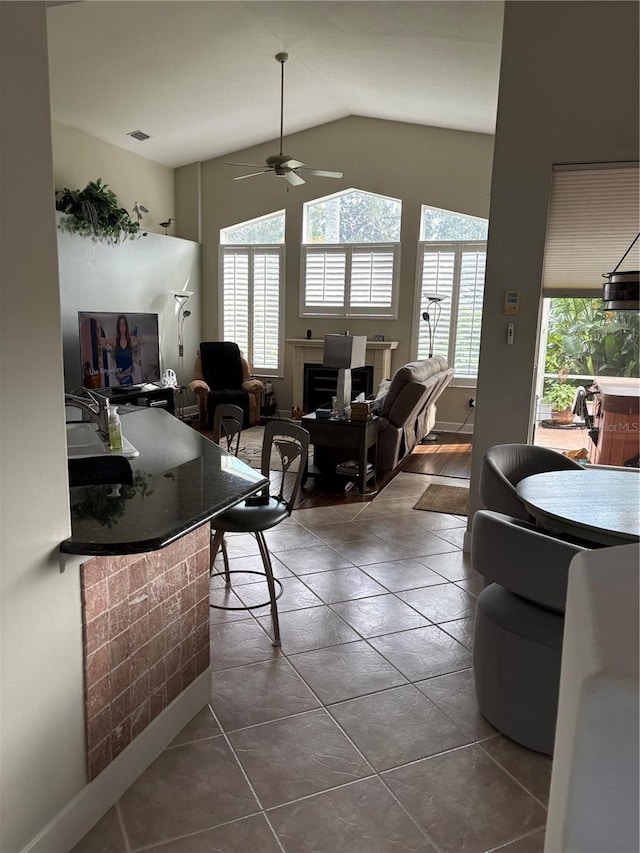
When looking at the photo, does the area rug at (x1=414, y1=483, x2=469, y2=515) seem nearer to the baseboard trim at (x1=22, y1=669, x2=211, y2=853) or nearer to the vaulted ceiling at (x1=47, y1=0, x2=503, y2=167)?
the baseboard trim at (x1=22, y1=669, x2=211, y2=853)

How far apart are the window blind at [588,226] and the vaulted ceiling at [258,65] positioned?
1.73 meters

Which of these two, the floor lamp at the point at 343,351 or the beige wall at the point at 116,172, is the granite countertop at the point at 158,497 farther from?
the beige wall at the point at 116,172

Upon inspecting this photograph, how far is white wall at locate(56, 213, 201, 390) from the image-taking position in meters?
6.40

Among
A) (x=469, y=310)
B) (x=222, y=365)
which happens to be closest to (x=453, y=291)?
(x=469, y=310)

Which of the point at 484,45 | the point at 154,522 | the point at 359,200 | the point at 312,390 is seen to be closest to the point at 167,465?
the point at 154,522

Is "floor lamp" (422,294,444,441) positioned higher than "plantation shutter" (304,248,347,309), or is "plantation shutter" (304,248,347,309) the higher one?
"plantation shutter" (304,248,347,309)

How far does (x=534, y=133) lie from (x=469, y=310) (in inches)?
176

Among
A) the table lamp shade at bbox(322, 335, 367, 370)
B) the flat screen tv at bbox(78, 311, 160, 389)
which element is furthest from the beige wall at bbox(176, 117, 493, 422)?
the table lamp shade at bbox(322, 335, 367, 370)

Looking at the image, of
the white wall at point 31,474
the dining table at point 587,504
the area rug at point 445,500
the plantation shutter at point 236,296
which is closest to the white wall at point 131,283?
the plantation shutter at point 236,296

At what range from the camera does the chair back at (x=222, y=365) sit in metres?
8.38

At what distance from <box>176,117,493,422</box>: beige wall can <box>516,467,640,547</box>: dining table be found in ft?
17.5

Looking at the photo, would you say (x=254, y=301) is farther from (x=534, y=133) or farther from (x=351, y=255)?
(x=534, y=133)

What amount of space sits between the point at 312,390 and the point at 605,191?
5335mm

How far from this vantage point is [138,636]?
1974 mm
